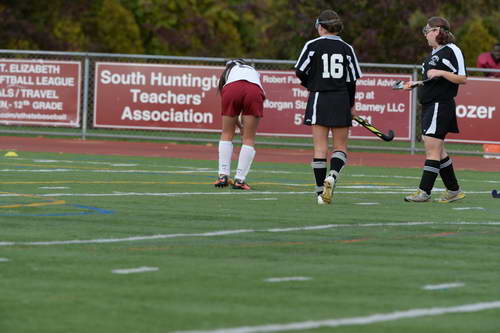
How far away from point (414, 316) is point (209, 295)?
3.64ft

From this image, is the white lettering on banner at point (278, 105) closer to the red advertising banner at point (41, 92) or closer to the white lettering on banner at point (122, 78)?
the white lettering on banner at point (122, 78)

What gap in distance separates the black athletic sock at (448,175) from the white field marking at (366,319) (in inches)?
271

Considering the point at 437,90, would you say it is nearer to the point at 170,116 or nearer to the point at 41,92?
the point at 170,116

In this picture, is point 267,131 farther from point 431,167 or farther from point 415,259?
point 415,259

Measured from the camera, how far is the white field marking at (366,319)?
6043mm

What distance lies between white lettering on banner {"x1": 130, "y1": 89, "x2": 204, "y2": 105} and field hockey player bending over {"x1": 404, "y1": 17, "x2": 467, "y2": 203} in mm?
10822

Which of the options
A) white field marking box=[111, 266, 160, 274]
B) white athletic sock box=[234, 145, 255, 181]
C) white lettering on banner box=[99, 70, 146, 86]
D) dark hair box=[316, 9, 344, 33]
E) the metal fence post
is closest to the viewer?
white field marking box=[111, 266, 160, 274]

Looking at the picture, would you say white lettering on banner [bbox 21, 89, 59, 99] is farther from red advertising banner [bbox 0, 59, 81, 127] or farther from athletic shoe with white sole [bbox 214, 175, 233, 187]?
athletic shoe with white sole [bbox 214, 175, 233, 187]

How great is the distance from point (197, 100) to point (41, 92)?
9.86 ft

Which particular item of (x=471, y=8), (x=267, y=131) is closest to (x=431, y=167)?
(x=267, y=131)

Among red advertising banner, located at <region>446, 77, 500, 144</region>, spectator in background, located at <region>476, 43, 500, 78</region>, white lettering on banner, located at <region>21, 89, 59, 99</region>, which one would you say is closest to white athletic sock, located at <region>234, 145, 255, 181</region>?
red advertising banner, located at <region>446, 77, 500, 144</region>

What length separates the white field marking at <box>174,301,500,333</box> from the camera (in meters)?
6.04

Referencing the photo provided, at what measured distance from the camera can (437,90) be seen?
13547 millimetres

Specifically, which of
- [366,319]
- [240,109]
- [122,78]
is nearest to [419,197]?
[240,109]
